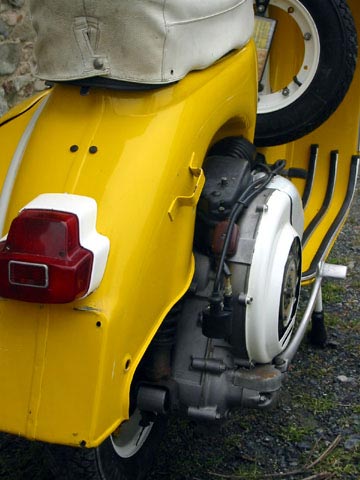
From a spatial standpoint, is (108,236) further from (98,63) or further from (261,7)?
(261,7)

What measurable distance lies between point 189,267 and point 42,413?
513mm

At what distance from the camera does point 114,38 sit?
1.60 meters

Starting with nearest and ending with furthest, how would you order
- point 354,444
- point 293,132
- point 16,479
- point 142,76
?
point 142,76
point 16,479
point 354,444
point 293,132

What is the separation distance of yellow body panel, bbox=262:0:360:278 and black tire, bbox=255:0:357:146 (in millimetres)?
251

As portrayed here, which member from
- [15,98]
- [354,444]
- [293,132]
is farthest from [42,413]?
[15,98]

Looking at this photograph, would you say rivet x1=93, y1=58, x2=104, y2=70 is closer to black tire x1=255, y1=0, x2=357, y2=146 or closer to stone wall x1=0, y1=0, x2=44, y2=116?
black tire x1=255, y1=0, x2=357, y2=146

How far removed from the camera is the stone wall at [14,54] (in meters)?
3.94

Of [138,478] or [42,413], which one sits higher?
[42,413]

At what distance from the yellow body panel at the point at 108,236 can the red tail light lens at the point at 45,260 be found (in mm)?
70

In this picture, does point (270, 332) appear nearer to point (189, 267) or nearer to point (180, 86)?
point (189, 267)

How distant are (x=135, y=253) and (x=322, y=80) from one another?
136cm

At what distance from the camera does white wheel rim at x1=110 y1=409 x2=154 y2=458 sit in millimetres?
1868

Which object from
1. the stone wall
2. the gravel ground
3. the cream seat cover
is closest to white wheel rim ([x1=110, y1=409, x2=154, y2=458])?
the gravel ground

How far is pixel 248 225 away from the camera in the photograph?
6.00ft
